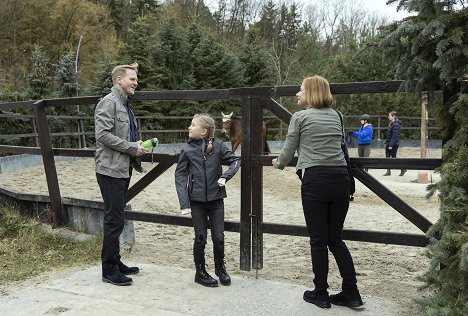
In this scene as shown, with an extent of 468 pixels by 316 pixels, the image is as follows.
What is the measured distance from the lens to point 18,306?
3633mm

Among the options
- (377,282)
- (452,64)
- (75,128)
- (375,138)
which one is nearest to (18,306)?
(377,282)

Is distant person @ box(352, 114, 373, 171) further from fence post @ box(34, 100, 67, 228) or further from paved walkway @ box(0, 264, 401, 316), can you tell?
paved walkway @ box(0, 264, 401, 316)

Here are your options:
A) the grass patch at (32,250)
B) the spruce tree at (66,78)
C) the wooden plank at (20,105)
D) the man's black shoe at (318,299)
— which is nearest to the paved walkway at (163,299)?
the man's black shoe at (318,299)

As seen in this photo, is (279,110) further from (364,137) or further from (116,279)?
(364,137)

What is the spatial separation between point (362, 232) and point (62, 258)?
113 inches

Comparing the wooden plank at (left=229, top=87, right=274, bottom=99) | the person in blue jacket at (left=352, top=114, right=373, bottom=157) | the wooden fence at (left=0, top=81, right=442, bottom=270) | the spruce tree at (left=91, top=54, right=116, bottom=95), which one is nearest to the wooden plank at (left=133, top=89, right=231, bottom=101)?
the wooden fence at (left=0, top=81, right=442, bottom=270)

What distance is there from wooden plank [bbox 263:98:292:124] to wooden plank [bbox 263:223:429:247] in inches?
35.0

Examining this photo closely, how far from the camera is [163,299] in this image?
3.73 metres

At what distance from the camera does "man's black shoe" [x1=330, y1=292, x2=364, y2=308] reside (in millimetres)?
3512

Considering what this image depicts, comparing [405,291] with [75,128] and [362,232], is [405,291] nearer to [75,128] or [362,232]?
[362,232]

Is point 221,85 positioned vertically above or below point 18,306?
above

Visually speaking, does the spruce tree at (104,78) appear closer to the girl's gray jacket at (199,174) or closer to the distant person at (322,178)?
the girl's gray jacket at (199,174)

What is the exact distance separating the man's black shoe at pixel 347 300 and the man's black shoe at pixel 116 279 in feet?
5.40

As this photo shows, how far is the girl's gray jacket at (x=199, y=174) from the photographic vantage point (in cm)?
397
